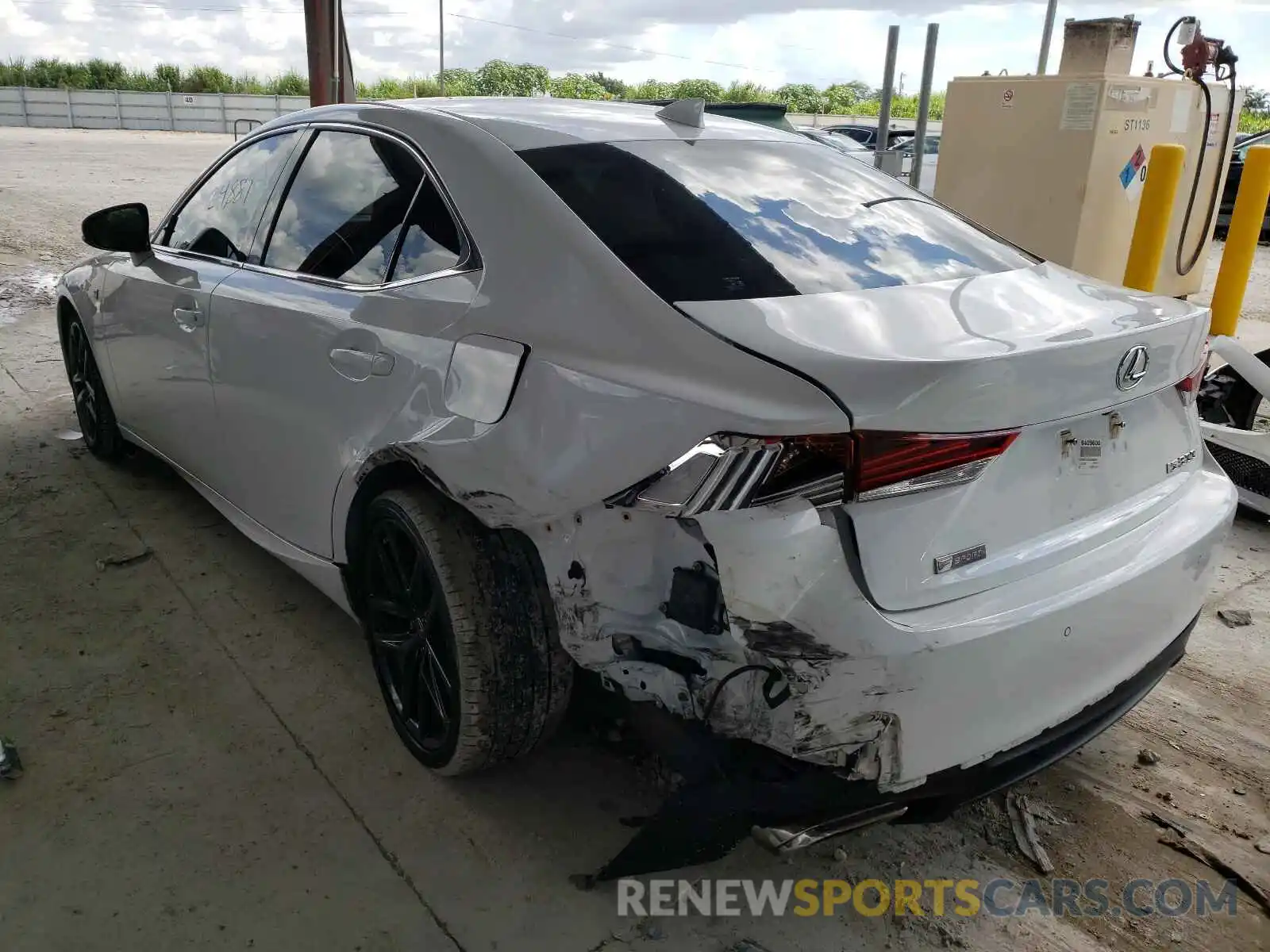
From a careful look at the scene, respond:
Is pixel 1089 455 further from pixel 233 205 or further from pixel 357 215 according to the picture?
pixel 233 205

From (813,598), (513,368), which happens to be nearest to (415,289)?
(513,368)

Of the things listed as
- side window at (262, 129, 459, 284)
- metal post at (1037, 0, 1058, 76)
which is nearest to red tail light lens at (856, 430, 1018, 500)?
side window at (262, 129, 459, 284)

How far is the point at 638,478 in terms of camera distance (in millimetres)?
1773

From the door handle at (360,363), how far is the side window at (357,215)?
0.62 feet

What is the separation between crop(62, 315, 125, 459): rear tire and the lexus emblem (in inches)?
155

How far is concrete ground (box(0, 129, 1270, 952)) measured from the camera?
211 cm

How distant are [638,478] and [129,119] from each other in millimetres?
50491

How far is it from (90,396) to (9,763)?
96.0 inches

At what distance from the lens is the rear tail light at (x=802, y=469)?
1681 mm

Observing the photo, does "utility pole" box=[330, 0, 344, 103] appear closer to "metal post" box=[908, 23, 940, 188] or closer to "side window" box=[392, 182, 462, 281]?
"metal post" box=[908, 23, 940, 188]

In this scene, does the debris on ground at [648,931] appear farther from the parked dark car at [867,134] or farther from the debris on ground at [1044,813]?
the parked dark car at [867,134]

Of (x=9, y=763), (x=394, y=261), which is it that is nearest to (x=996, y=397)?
(x=394, y=261)

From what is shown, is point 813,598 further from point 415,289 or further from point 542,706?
point 415,289

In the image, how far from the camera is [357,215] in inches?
105
